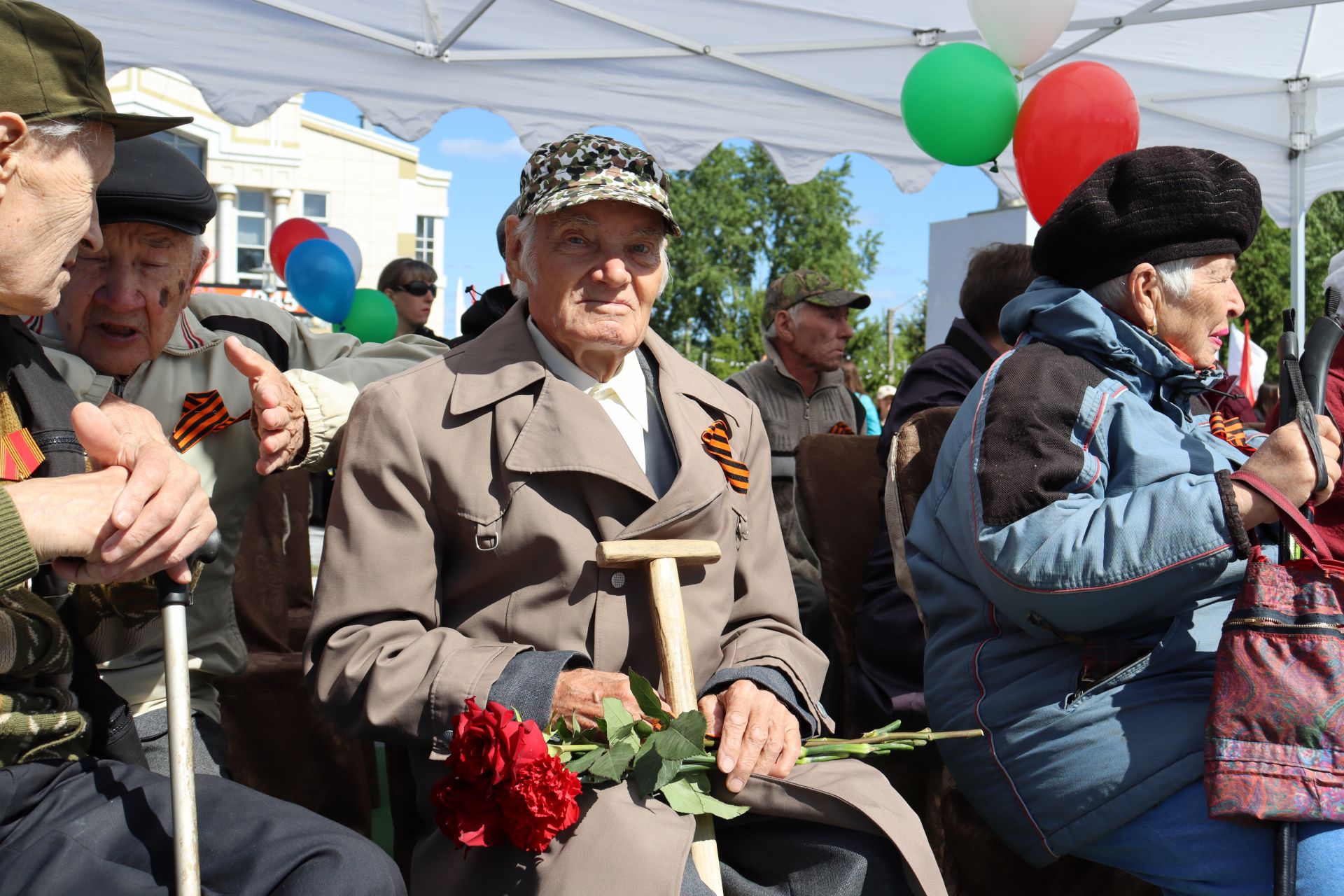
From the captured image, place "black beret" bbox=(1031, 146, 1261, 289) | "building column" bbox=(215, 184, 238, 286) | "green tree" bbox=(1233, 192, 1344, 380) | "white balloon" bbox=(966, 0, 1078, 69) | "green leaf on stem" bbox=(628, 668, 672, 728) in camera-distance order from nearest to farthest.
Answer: "green leaf on stem" bbox=(628, 668, 672, 728) → "black beret" bbox=(1031, 146, 1261, 289) → "white balloon" bbox=(966, 0, 1078, 69) → "green tree" bbox=(1233, 192, 1344, 380) → "building column" bbox=(215, 184, 238, 286)

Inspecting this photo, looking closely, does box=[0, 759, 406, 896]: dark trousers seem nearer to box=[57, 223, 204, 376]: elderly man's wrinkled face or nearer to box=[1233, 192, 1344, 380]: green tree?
box=[57, 223, 204, 376]: elderly man's wrinkled face

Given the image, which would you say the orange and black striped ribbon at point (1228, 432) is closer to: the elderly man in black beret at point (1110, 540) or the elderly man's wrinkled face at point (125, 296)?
the elderly man in black beret at point (1110, 540)

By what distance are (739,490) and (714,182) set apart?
44125mm

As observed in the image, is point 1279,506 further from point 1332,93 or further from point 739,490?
point 1332,93

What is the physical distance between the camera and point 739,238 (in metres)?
45.7

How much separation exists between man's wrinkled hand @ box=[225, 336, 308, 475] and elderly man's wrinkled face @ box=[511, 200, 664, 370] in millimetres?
529

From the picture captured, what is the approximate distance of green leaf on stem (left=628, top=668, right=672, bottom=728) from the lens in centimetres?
190

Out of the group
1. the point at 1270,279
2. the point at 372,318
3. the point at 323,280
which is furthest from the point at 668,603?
the point at 1270,279

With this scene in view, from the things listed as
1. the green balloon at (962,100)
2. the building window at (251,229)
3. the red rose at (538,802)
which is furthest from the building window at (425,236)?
the red rose at (538,802)

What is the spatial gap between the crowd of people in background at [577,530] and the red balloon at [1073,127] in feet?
7.13

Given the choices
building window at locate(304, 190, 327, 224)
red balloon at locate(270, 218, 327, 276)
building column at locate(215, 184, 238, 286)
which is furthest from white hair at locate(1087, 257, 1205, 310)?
building window at locate(304, 190, 327, 224)

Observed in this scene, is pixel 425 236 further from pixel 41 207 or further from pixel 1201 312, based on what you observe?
pixel 41 207

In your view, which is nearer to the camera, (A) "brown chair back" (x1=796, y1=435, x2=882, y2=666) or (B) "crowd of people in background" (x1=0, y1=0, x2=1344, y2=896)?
(B) "crowd of people in background" (x1=0, y1=0, x2=1344, y2=896)

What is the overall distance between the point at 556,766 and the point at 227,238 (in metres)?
37.9
